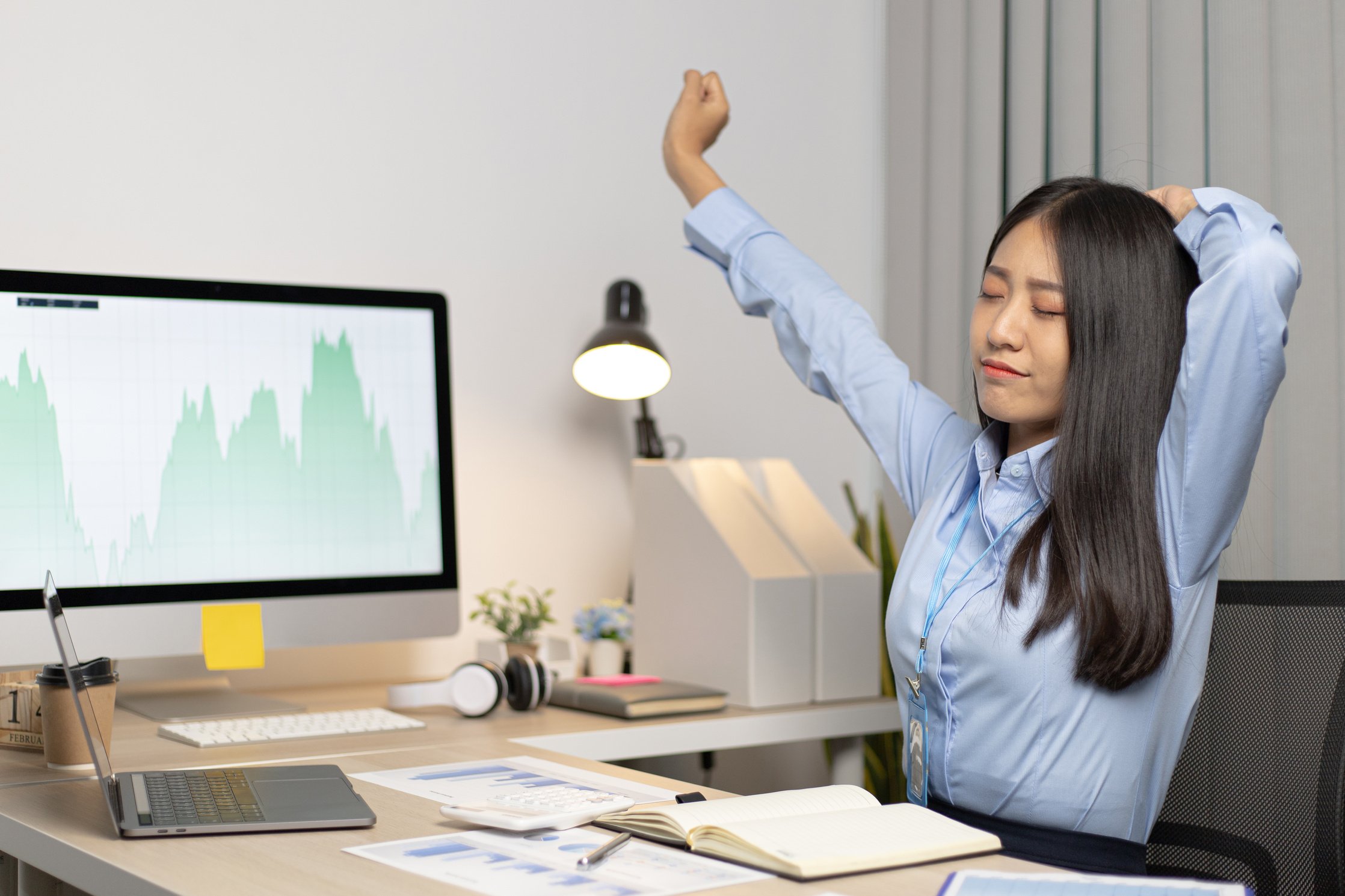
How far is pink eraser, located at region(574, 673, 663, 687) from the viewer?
1835 millimetres

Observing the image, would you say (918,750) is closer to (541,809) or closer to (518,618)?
(541,809)

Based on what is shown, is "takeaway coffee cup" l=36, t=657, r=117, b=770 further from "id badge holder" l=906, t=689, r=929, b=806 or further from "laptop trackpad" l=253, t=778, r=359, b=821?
"id badge holder" l=906, t=689, r=929, b=806

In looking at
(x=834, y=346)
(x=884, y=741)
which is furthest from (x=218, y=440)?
(x=884, y=741)

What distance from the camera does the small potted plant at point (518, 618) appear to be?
1.98m

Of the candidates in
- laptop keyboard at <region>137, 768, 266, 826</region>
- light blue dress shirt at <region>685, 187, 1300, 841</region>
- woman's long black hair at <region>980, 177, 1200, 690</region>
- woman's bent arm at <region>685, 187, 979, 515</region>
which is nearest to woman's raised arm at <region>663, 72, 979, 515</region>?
woman's bent arm at <region>685, 187, 979, 515</region>

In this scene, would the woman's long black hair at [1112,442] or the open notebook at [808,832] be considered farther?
the woman's long black hair at [1112,442]

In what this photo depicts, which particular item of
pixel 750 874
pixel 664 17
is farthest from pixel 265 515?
pixel 664 17

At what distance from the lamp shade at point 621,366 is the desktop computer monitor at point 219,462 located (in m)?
0.26

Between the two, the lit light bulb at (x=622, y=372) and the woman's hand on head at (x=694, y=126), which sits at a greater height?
the woman's hand on head at (x=694, y=126)

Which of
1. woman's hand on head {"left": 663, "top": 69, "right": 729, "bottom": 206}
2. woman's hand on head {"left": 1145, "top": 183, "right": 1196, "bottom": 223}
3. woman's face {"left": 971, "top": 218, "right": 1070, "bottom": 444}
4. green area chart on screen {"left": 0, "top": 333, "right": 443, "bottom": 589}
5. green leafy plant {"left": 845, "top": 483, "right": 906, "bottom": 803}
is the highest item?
woman's hand on head {"left": 663, "top": 69, "right": 729, "bottom": 206}

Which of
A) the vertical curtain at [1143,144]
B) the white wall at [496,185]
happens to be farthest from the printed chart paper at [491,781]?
the vertical curtain at [1143,144]

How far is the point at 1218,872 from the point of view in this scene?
1.37m

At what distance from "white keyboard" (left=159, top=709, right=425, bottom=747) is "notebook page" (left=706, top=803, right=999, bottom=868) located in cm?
73

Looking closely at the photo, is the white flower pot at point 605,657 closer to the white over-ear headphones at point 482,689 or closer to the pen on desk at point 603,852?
the white over-ear headphones at point 482,689
